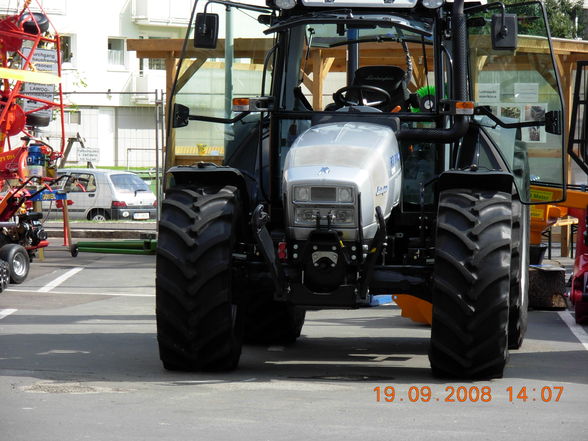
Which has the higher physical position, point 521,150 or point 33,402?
point 521,150

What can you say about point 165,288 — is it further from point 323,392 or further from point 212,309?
point 323,392

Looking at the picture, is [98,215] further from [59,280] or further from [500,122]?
[500,122]

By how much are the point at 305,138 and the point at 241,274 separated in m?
1.07

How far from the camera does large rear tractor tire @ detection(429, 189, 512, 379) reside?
29.0 feet

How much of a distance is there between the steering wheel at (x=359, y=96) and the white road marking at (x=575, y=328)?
308 centimetres

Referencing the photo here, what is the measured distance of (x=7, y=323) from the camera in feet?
43.2

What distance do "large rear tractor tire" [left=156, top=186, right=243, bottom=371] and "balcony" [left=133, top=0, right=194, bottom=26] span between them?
4189 centimetres

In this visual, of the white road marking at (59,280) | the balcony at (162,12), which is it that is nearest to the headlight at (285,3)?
the white road marking at (59,280)

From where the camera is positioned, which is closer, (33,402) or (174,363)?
(33,402)

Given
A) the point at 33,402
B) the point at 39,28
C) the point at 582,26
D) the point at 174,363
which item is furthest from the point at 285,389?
the point at 582,26

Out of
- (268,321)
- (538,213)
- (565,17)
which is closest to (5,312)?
(268,321)

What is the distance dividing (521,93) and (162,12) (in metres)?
42.1

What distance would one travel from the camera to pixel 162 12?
51.6 metres

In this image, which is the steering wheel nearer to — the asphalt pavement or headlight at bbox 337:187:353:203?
headlight at bbox 337:187:353:203
